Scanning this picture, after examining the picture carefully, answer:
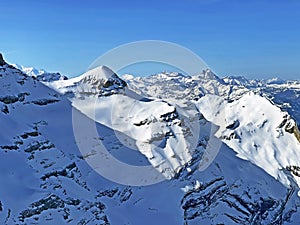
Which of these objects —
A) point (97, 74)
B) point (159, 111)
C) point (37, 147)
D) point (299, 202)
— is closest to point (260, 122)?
point (299, 202)

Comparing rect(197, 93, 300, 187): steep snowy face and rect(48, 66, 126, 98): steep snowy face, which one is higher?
rect(48, 66, 126, 98): steep snowy face

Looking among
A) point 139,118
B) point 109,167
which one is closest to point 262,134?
point 139,118

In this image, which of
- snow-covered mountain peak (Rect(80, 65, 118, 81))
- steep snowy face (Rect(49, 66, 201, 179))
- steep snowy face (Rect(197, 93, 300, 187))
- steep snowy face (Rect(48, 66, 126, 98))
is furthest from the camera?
steep snowy face (Rect(197, 93, 300, 187))

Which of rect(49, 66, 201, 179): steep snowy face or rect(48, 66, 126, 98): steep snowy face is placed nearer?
rect(49, 66, 201, 179): steep snowy face

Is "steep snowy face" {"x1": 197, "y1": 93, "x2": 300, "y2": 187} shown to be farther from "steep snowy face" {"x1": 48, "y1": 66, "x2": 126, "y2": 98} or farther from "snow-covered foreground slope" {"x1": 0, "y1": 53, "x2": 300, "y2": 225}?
"steep snowy face" {"x1": 48, "y1": 66, "x2": 126, "y2": 98}

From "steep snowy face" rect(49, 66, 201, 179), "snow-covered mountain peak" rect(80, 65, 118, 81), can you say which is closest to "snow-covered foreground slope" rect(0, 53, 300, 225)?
"steep snowy face" rect(49, 66, 201, 179)

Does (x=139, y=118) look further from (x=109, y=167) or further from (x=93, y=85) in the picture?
(x=109, y=167)
